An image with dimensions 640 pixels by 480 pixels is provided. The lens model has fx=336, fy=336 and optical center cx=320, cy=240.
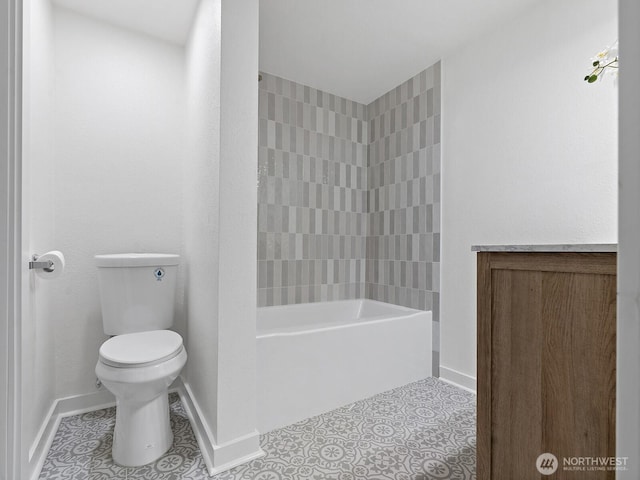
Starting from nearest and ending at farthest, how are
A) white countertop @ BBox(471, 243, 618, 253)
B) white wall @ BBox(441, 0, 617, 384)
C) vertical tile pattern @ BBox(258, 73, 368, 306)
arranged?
1. white countertop @ BBox(471, 243, 618, 253)
2. white wall @ BBox(441, 0, 617, 384)
3. vertical tile pattern @ BBox(258, 73, 368, 306)

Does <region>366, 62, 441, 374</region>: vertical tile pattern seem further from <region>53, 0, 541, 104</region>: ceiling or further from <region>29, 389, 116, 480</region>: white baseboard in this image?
<region>29, 389, 116, 480</region>: white baseboard

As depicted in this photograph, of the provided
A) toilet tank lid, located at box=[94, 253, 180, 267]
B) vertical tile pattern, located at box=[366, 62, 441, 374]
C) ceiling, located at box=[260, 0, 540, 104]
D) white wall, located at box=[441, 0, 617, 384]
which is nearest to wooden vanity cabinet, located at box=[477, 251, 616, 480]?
white wall, located at box=[441, 0, 617, 384]

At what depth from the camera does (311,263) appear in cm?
293

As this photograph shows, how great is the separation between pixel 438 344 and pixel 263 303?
4.49 ft

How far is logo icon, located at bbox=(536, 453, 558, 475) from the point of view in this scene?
34.2 inches

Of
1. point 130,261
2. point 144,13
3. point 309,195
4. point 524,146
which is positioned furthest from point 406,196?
point 144,13

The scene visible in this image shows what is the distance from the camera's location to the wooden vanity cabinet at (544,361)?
78cm

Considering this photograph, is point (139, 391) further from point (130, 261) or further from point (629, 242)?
point (629, 242)

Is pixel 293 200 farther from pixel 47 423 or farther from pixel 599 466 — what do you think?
pixel 599 466

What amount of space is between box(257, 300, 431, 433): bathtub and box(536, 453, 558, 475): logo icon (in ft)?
3.89

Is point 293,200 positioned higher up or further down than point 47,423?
higher up

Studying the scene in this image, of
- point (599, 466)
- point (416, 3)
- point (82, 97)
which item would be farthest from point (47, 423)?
point (416, 3)

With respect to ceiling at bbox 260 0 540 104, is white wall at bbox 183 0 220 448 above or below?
below

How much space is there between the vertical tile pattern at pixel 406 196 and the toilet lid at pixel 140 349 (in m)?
1.77
